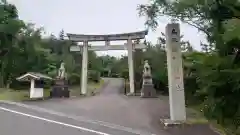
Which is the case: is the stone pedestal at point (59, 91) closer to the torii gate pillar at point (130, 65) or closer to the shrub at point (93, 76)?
the torii gate pillar at point (130, 65)

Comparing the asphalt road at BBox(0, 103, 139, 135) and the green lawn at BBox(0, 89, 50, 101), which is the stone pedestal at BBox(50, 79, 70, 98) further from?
the asphalt road at BBox(0, 103, 139, 135)

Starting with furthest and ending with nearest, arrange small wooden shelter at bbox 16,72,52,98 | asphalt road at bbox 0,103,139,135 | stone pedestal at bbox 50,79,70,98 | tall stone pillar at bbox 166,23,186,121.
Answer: stone pedestal at bbox 50,79,70,98, small wooden shelter at bbox 16,72,52,98, tall stone pillar at bbox 166,23,186,121, asphalt road at bbox 0,103,139,135

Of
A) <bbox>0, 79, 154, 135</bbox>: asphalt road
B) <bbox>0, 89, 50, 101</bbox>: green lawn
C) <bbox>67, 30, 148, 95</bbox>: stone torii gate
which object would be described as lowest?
<bbox>0, 79, 154, 135</bbox>: asphalt road

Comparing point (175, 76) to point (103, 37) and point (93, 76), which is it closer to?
point (103, 37)

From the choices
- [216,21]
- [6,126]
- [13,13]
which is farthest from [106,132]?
[13,13]

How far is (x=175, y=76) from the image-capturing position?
8.61 metres

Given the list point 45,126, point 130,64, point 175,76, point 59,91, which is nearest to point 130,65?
point 130,64

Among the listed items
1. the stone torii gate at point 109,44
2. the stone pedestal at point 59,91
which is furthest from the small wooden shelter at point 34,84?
the stone torii gate at point 109,44

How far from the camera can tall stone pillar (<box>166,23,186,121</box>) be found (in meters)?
8.30

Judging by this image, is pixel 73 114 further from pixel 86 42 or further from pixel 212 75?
pixel 86 42

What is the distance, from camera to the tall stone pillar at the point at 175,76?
8.30 metres

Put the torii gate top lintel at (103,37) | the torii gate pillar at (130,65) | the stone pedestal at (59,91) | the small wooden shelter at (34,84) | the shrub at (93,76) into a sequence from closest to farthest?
1. the small wooden shelter at (34,84)
2. the stone pedestal at (59,91)
3. the torii gate pillar at (130,65)
4. the torii gate top lintel at (103,37)
5. the shrub at (93,76)

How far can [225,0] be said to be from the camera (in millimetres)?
2914

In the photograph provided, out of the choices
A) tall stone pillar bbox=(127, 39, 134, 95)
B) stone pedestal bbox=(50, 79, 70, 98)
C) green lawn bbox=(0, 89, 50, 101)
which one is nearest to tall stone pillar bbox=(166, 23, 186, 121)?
green lawn bbox=(0, 89, 50, 101)
